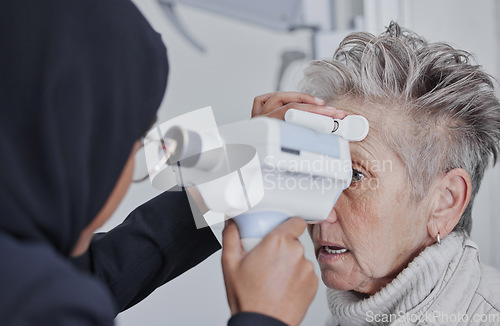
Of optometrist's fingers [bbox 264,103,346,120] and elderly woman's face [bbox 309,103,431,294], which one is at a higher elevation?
optometrist's fingers [bbox 264,103,346,120]

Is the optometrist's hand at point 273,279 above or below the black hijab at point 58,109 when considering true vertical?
below

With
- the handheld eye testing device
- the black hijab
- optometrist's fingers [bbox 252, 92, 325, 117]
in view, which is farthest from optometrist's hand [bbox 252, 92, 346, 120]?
the black hijab

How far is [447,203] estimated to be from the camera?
42.4 inches

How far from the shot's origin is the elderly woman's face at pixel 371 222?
1.04 metres

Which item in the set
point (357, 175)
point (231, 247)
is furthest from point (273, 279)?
point (357, 175)

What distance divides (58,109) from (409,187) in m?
Result: 0.75

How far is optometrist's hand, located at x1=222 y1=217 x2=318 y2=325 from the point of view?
693mm

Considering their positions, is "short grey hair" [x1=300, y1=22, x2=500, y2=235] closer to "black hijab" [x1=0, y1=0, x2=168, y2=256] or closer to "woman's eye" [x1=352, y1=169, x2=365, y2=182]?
"woman's eye" [x1=352, y1=169, x2=365, y2=182]

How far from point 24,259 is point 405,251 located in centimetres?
81

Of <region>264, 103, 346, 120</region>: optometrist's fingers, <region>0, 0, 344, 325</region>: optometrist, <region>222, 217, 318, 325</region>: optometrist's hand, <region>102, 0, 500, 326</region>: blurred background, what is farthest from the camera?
<region>102, 0, 500, 326</region>: blurred background

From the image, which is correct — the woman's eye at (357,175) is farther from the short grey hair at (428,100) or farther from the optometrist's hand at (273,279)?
the optometrist's hand at (273,279)

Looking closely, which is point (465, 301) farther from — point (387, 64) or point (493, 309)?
point (387, 64)

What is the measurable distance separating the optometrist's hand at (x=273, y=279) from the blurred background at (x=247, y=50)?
0.94m

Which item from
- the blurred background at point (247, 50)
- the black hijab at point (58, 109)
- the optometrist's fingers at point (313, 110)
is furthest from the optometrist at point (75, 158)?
the blurred background at point (247, 50)
